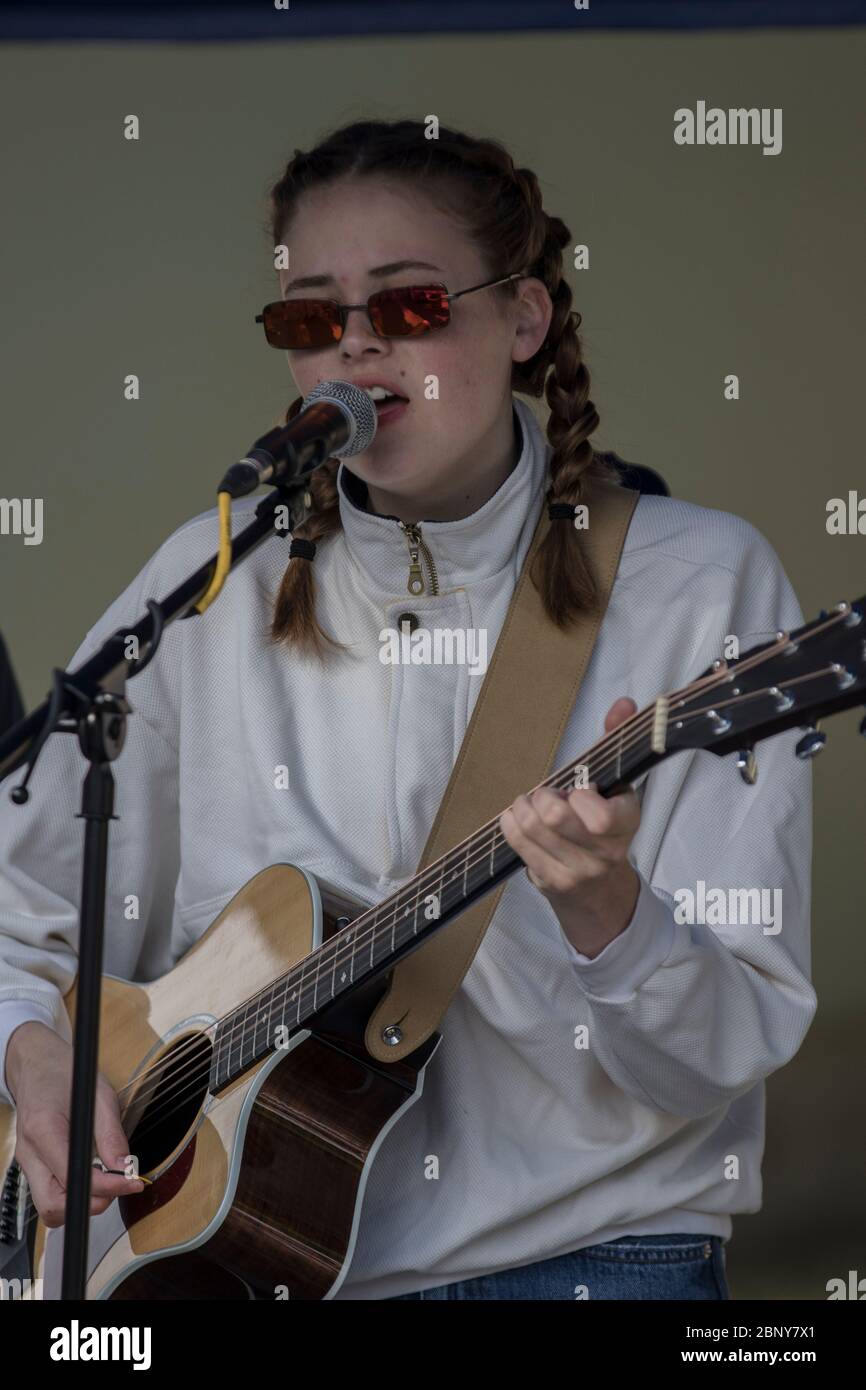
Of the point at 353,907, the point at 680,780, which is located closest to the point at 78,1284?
the point at 353,907

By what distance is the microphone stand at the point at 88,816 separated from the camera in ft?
5.25

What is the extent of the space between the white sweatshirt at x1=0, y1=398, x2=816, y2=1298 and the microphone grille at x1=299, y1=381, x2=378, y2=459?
39cm

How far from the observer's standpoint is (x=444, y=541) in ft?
7.59

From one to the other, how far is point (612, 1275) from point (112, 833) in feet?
3.03

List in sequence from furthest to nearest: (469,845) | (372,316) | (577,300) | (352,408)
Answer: (577,300)
(372,316)
(469,845)
(352,408)

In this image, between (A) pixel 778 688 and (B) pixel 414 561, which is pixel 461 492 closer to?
(B) pixel 414 561

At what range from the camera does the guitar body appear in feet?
6.64

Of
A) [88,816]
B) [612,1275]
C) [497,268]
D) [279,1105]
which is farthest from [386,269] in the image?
[612,1275]

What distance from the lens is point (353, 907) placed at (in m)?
2.19

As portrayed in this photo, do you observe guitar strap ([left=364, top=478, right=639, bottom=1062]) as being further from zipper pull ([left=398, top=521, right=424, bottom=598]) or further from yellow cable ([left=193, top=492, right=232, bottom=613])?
yellow cable ([left=193, top=492, right=232, bottom=613])

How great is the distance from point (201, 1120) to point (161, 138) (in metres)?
2.54

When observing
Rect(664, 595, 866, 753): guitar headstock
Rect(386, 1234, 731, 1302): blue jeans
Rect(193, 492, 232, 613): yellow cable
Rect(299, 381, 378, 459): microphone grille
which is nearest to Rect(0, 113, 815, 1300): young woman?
Rect(386, 1234, 731, 1302): blue jeans

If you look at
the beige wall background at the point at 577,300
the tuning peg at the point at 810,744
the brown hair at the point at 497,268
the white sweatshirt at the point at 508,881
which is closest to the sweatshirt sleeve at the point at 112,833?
the white sweatshirt at the point at 508,881

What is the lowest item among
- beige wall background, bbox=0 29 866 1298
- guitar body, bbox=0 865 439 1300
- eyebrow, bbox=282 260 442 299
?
guitar body, bbox=0 865 439 1300
